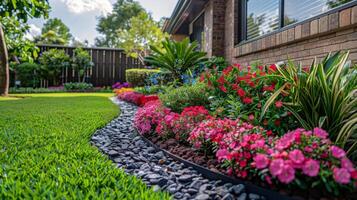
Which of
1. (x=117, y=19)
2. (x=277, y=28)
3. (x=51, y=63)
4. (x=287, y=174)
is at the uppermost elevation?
(x=117, y=19)

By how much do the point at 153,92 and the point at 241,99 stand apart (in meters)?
3.90

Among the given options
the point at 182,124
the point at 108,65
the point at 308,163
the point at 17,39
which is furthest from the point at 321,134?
the point at 108,65

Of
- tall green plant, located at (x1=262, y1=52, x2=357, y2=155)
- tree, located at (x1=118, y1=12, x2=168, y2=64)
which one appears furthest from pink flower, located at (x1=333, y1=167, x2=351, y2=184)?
tree, located at (x1=118, y1=12, x2=168, y2=64)

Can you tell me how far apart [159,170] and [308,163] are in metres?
1.06

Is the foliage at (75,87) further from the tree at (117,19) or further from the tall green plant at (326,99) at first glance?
the tree at (117,19)

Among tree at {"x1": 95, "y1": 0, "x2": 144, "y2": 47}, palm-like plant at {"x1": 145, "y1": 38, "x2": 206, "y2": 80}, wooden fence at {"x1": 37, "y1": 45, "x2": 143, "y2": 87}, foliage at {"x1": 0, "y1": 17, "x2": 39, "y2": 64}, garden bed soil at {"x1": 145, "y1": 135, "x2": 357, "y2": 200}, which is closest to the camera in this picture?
garden bed soil at {"x1": 145, "y1": 135, "x2": 357, "y2": 200}

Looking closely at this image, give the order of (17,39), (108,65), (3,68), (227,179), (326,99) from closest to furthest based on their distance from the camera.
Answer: (227,179) < (326,99) < (3,68) < (17,39) < (108,65)

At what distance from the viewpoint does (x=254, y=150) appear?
1.64 m

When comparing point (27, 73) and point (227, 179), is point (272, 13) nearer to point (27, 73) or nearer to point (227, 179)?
point (227, 179)

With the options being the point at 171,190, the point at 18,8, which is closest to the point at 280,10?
the point at 171,190

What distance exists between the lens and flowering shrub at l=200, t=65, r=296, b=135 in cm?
216

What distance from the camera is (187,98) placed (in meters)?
3.48

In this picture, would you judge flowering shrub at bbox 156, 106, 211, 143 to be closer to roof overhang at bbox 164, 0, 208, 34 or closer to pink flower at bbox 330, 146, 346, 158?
pink flower at bbox 330, 146, 346, 158

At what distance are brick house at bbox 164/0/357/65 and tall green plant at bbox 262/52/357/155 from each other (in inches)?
17.4
